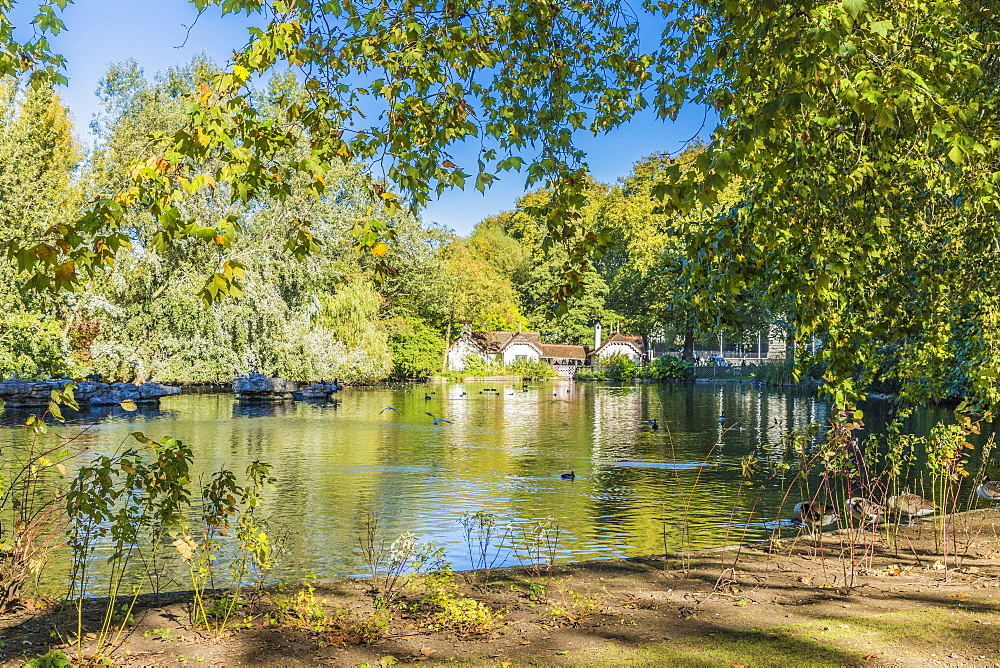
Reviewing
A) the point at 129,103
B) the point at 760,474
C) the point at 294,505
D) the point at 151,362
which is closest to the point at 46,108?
the point at 129,103

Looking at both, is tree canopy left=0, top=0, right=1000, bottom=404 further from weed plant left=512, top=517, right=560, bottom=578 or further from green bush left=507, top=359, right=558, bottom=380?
green bush left=507, top=359, right=558, bottom=380

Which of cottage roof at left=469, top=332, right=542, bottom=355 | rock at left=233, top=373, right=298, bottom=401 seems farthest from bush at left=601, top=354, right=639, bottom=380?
rock at left=233, top=373, right=298, bottom=401

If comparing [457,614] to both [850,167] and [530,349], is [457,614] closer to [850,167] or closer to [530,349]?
[850,167]

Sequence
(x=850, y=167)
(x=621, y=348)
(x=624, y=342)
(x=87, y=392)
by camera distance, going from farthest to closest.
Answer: (x=624, y=342) → (x=621, y=348) → (x=87, y=392) → (x=850, y=167)

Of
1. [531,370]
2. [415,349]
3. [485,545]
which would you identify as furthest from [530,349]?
[485,545]

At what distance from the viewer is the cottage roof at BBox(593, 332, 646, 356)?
8474 centimetres

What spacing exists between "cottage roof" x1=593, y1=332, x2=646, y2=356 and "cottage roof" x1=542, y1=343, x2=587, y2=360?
1.50 meters

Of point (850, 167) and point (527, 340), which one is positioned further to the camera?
point (527, 340)

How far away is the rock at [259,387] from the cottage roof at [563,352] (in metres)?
44.3

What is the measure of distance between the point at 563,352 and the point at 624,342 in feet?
24.0

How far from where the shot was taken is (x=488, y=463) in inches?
799

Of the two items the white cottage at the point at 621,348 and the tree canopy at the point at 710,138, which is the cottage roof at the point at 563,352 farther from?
the tree canopy at the point at 710,138

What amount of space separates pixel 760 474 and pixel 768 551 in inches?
423

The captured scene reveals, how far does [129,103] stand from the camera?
40.5 m
